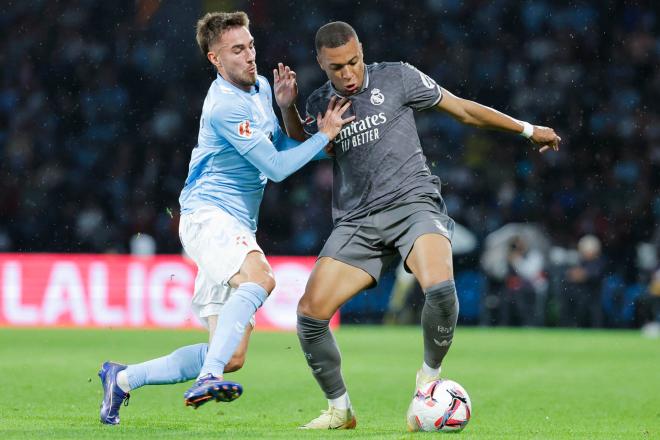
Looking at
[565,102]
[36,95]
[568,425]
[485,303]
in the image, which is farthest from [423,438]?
[36,95]

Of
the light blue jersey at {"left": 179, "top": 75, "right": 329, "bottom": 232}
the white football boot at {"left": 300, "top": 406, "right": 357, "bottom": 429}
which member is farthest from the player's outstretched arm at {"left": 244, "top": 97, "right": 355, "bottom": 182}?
the white football boot at {"left": 300, "top": 406, "right": 357, "bottom": 429}

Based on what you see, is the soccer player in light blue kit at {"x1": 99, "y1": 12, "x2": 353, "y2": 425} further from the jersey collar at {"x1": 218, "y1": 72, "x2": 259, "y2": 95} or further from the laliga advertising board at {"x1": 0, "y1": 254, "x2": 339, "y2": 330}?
the laliga advertising board at {"x1": 0, "y1": 254, "x2": 339, "y2": 330}

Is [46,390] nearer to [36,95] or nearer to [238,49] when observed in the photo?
[238,49]

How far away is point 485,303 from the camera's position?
56.9 feet

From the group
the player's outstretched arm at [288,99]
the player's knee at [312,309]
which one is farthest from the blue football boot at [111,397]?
the player's outstretched arm at [288,99]

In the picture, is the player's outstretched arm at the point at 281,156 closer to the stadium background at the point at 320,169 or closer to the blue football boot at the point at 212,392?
the blue football boot at the point at 212,392

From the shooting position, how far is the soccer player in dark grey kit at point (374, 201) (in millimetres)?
5922

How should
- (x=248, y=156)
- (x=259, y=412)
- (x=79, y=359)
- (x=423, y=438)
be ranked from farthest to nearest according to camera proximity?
(x=79, y=359) < (x=259, y=412) < (x=248, y=156) < (x=423, y=438)

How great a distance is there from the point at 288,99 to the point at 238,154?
468 millimetres

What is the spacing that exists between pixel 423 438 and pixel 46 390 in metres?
3.57

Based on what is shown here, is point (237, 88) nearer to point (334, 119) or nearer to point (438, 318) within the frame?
point (334, 119)

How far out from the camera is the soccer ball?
560 cm

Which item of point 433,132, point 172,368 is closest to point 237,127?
point 172,368

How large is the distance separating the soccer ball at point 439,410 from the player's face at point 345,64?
5.27 feet
